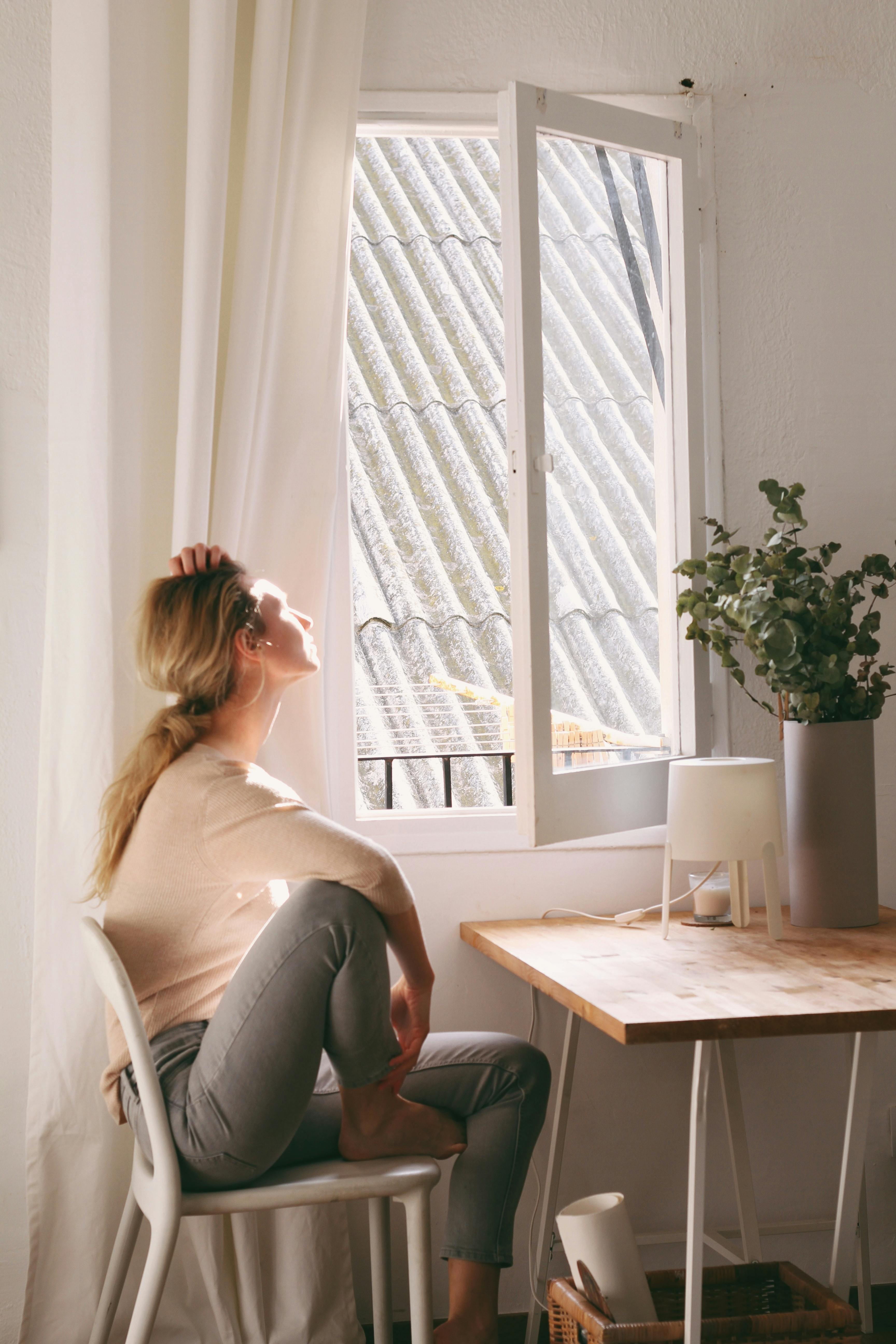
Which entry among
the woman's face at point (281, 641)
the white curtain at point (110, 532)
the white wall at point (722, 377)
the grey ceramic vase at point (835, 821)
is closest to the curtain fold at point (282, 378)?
the white curtain at point (110, 532)

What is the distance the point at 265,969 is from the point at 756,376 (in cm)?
149

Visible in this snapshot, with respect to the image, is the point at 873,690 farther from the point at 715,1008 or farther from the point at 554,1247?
the point at 554,1247

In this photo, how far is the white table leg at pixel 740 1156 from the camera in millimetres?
1782

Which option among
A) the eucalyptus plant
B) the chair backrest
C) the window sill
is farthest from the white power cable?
the chair backrest

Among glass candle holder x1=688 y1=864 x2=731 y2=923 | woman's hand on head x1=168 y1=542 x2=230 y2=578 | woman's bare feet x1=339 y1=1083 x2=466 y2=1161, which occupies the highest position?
woman's hand on head x1=168 y1=542 x2=230 y2=578

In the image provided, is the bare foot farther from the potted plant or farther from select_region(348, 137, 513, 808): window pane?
select_region(348, 137, 513, 808): window pane

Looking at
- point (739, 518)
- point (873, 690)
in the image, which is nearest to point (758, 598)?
point (873, 690)

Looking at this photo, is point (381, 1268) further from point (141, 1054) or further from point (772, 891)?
point (772, 891)

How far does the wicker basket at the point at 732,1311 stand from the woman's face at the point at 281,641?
93 cm

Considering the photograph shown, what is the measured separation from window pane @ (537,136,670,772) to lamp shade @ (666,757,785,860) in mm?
211

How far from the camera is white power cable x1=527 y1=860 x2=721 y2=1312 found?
6.42ft

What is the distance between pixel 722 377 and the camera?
2213 mm

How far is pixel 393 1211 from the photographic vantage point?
6.82 feet

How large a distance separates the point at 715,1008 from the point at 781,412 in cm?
129
